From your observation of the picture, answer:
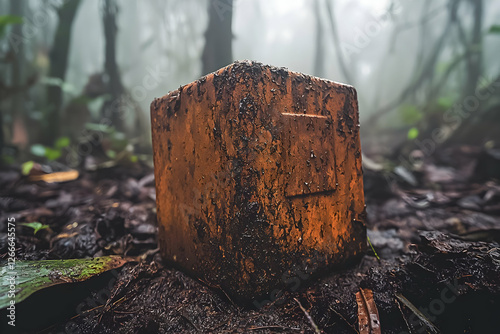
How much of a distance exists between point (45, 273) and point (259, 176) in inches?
40.4

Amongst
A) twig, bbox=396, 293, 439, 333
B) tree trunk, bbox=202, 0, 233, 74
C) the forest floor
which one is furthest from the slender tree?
twig, bbox=396, 293, 439, 333

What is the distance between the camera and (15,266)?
1130 mm

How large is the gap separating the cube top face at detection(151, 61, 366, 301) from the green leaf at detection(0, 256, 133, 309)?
36 cm

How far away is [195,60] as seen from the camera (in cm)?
780

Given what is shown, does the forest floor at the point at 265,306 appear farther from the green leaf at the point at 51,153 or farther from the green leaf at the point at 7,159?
the green leaf at the point at 7,159

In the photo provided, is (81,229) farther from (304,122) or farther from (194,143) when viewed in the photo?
(304,122)

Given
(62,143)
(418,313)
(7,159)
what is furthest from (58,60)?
(418,313)

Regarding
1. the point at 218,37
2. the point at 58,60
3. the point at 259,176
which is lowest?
the point at 259,176

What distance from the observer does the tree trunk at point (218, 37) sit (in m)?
3.80

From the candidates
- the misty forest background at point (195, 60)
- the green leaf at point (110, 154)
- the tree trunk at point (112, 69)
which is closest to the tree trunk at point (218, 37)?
the misty forest background at point (195, 60)

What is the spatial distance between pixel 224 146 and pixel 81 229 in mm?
1303

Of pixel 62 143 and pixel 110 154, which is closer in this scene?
pixel 110 154

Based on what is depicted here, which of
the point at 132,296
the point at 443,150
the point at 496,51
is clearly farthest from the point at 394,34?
the point at 132,296

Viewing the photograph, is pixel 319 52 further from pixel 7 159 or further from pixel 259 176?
pixel 259 176
